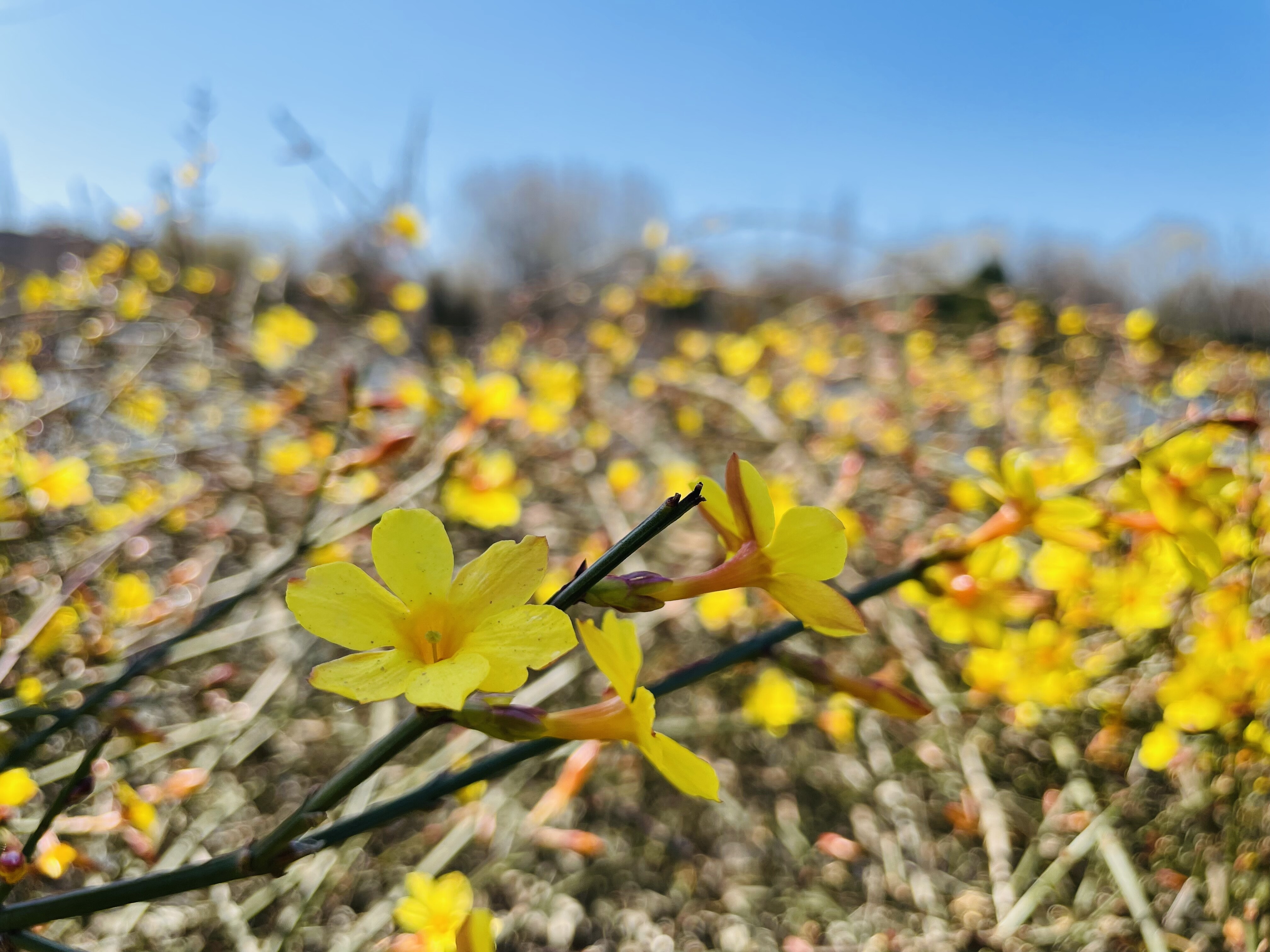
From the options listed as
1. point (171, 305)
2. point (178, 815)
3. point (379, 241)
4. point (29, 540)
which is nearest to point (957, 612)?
point (178, 815)

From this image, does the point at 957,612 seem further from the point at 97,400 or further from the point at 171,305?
the point at 171,305

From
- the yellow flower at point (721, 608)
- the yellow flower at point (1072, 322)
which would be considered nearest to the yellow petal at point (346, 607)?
the yellow flower at point (721, 608)

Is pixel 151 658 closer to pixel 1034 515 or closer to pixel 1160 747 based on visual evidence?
pixel 1034 515

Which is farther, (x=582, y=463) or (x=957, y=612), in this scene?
(x=582, y=463)

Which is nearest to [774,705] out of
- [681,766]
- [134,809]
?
[134,809]

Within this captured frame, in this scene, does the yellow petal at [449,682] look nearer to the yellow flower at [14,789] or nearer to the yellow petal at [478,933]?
the yellow petal at [478,933]
